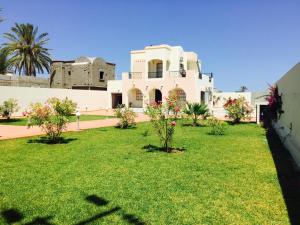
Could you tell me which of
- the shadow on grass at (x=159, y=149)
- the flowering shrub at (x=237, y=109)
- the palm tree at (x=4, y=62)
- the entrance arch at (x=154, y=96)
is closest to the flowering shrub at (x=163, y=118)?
the shadow on grass at (x=159, y=149)

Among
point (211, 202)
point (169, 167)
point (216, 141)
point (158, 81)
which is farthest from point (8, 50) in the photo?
point (211, 202)

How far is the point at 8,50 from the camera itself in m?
41.2

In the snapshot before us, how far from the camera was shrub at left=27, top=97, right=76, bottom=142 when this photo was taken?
39.5 ft

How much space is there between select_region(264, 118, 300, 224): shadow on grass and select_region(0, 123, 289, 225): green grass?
5.4 inches

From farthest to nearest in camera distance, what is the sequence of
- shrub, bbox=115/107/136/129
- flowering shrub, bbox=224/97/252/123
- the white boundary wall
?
the white boundary wall → flowering shrub, bbox=224/97/252/123 → shrub, bbox=115/107/136/129

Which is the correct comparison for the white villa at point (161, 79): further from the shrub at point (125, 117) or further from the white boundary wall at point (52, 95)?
the shrub at point (125, 117)

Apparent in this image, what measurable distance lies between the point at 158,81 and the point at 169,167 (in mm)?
26121

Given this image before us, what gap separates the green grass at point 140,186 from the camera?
4.86m

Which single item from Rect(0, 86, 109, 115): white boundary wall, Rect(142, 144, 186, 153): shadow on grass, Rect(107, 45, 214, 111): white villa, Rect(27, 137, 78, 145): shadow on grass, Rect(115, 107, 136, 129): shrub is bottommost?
Rect(142, 144, 186, 153): shadow on grass

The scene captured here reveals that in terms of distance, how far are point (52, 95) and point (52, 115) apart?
766 inches

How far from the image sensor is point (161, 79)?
33531mm

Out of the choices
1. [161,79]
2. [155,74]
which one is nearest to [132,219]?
[161,79]

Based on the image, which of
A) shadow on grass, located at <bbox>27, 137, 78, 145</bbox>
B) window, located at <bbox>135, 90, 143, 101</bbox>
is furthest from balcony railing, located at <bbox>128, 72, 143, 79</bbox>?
shadow on grass, located at <bbox>27, 137, 78, 145</bbox>

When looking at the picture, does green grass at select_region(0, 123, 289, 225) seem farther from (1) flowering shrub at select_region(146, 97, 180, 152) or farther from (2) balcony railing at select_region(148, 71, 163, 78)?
(2) balcony railing at select_region(148, 71, 163, 78)
